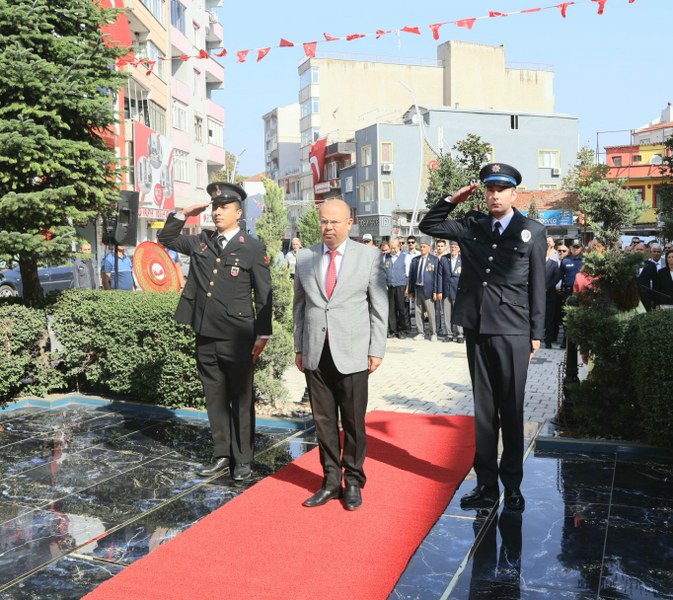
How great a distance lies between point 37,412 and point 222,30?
4732 cm

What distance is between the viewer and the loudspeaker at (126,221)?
475 inches

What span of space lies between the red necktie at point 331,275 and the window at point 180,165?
36315 mm

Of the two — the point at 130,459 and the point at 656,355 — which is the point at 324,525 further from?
the point at 656,355

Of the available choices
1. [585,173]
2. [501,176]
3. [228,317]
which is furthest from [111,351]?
[585,173]

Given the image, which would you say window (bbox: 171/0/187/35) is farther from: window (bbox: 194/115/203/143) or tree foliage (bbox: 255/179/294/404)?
tree foliage (bbox: 255/179/294/404)

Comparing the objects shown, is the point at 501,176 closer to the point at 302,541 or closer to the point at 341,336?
the point at 341,336

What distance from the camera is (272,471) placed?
6172mm

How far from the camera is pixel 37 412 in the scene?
838 centimetres

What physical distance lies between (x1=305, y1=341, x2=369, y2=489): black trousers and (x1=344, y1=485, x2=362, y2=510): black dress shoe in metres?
0.03

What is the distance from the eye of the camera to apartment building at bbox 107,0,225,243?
28953mm

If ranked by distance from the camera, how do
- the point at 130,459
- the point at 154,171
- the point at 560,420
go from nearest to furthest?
the point at 130,459
the point at 560,420
the point at 154,171

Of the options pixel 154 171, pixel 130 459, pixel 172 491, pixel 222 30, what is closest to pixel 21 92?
pixel 130 459

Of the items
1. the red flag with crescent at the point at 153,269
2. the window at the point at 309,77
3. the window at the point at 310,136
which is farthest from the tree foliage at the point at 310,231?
the window at the point at 310,136

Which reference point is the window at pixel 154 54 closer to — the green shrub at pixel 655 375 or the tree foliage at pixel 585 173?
the tree foliage at pixel 585 173
